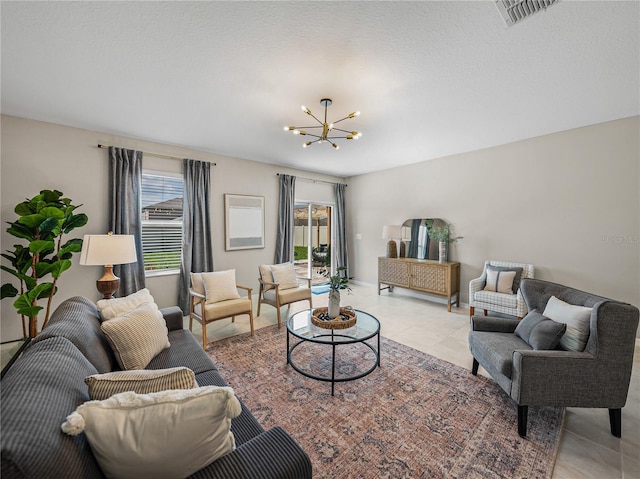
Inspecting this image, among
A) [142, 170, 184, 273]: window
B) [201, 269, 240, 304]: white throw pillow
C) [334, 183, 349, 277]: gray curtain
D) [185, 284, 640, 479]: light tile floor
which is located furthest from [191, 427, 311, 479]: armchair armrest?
[334, 183, 349, 277]: gray curtain

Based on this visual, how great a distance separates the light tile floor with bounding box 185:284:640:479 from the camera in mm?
1604

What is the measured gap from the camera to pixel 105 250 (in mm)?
2863

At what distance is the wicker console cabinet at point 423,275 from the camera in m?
4.46

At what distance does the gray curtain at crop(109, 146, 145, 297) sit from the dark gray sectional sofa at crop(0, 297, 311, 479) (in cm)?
221

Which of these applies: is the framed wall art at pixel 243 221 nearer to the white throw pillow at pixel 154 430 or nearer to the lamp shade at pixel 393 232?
the lamp shade at pixel 393 232

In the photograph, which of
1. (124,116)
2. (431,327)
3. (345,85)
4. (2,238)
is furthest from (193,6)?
(431,327)

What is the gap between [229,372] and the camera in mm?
2566

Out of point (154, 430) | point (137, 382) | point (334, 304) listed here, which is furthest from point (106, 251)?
point (154, 430)

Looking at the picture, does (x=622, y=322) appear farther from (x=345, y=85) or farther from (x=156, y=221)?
(x=156, y=221)

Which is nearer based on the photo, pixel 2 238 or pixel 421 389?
pixel 421 389

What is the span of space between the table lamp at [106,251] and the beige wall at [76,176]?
2.59 feet

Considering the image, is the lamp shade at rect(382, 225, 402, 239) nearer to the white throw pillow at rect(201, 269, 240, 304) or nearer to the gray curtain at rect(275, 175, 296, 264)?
the gray curtain at rect(275, 175, 296, 264)

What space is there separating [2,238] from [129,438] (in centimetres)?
366

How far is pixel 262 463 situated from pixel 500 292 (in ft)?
12.9
